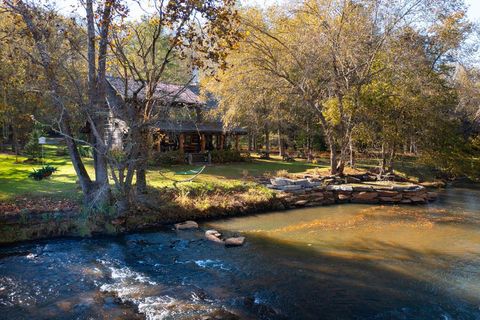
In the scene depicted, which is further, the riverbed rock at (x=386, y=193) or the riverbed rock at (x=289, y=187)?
the riverbed rock at (x=386, y=193)

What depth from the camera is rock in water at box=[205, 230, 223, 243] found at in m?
11.5

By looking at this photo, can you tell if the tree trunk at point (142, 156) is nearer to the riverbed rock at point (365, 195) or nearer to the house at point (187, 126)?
the house at point (187, 126)

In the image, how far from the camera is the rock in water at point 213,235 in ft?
37.7

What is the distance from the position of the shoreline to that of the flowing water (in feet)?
1.77

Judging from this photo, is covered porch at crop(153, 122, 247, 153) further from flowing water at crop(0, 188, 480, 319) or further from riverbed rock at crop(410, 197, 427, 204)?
riverbed rock at crop(410, 197, 427, 204)

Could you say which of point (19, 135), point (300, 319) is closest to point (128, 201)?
point (300, 319)

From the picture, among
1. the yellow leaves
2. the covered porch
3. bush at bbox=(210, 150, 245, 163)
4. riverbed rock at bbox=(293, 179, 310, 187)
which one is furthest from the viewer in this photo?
bush at bbox=(210, 150, 245, 163)

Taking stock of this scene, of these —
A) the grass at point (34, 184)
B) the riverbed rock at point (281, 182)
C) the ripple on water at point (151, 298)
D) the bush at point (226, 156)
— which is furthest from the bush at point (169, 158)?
the ripple on water at point (151, 298)

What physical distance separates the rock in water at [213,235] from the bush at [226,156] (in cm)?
1436

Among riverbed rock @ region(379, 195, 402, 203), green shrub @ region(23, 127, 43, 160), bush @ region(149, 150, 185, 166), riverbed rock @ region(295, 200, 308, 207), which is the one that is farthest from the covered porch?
riverbed rock @ region(379, 195, 402, 203)

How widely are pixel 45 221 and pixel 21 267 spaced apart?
105 inches

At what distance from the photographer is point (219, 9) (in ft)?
35.2

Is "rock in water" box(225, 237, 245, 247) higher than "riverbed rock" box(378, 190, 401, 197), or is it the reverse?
"riverbed rock" box(378, 190, 401, 197)

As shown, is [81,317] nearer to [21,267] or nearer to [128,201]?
[21,267]
